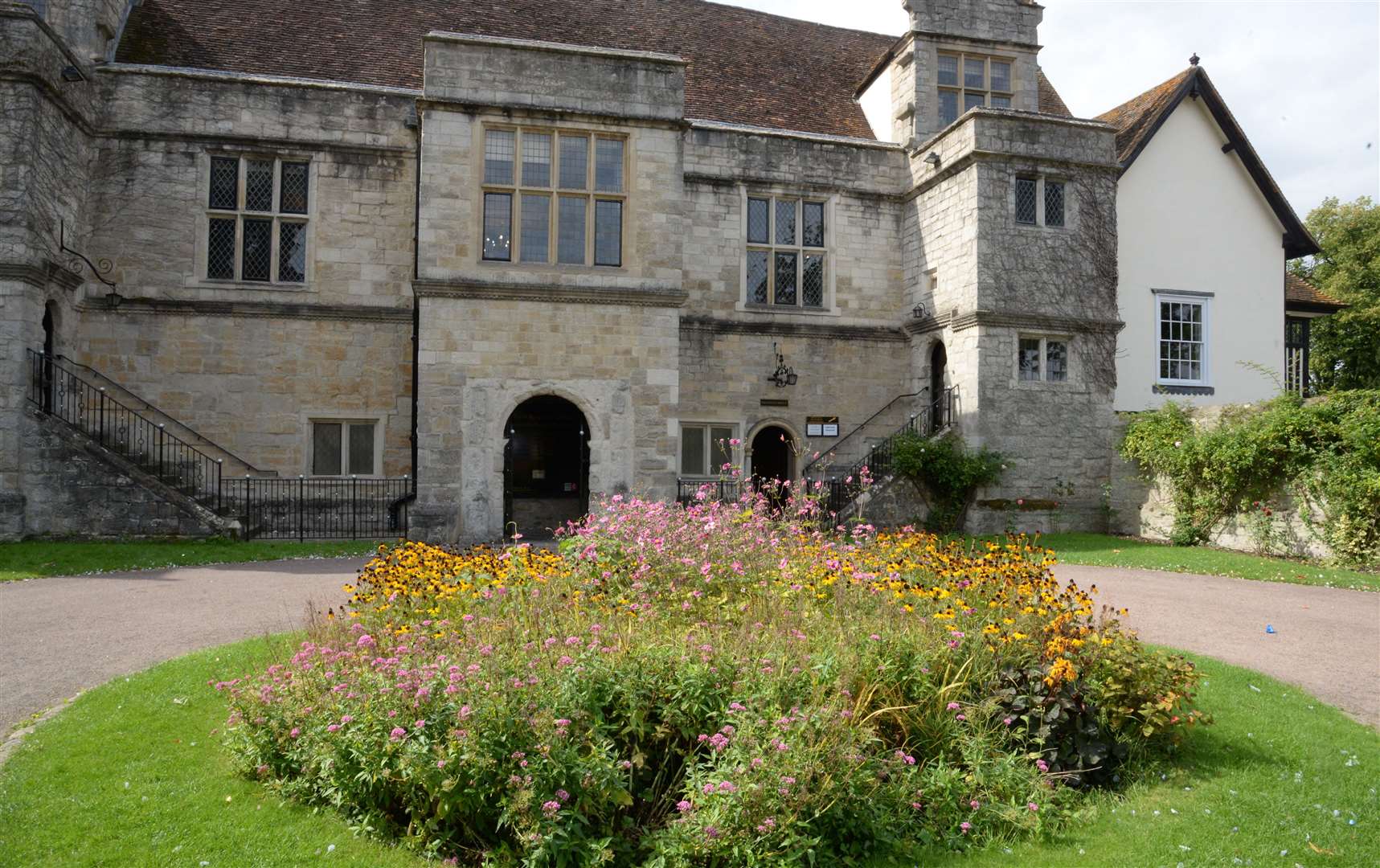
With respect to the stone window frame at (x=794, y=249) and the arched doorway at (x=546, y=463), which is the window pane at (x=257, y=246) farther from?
the stone window frame at (x=794, y=249)

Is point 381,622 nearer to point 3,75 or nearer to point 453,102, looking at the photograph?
point 453,102

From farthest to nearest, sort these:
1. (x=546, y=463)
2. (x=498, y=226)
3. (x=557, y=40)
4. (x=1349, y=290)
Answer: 1. (x=1349, y=290)
2. (x=546, y=463)
3. (x=557, y=40)
4. (x=498, y=226)

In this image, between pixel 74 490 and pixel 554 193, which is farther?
pixel 554 193

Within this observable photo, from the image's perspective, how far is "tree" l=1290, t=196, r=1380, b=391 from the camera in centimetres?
3028

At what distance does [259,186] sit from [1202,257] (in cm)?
1975

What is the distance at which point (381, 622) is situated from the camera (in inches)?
247

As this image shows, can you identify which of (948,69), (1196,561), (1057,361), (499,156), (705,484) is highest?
(948,69)

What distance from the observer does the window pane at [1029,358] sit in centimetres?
1698

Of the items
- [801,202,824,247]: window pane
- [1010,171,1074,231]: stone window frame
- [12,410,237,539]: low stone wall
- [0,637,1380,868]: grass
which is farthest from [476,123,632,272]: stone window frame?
[0,637,1380,868]: grass

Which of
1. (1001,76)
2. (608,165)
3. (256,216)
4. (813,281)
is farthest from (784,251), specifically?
(256,216)

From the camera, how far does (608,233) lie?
15609 mm

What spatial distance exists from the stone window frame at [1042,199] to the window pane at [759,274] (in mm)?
4926

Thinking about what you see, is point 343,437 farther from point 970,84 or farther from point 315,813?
point 970,84

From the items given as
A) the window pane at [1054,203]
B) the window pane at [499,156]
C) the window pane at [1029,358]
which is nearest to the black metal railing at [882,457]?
the window pane at [1029,358]
